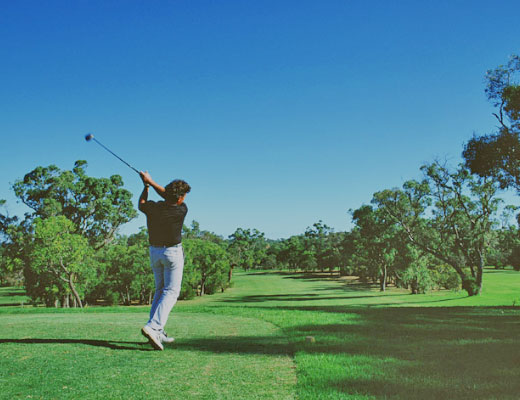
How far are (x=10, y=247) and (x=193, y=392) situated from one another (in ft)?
161

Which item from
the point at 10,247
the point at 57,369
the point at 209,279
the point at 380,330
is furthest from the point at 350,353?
the point at 209,279

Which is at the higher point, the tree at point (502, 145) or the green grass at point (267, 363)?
the tree at point (502, 145)

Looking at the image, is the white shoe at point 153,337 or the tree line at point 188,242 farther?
the tree line at point 188,242

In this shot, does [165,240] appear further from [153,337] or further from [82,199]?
[82,199]

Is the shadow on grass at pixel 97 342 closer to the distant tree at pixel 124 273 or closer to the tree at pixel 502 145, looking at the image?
the tree at pixel 502 145

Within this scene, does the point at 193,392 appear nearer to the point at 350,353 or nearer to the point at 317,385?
the point at 317,385

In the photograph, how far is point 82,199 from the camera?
150ft

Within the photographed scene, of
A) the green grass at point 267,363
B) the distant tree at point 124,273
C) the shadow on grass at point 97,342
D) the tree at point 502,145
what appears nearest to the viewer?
the green grass at point 267,363

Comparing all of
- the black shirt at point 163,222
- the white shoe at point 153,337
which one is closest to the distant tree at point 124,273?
the black shirt at point 163,222

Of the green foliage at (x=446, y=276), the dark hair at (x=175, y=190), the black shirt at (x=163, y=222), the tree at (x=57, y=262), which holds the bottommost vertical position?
the green foliage at (x=446, y=276)

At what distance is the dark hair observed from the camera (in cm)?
531

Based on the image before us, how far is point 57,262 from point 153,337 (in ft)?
102

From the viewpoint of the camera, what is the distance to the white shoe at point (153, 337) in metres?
4.83

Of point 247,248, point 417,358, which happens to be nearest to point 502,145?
point 417,358
